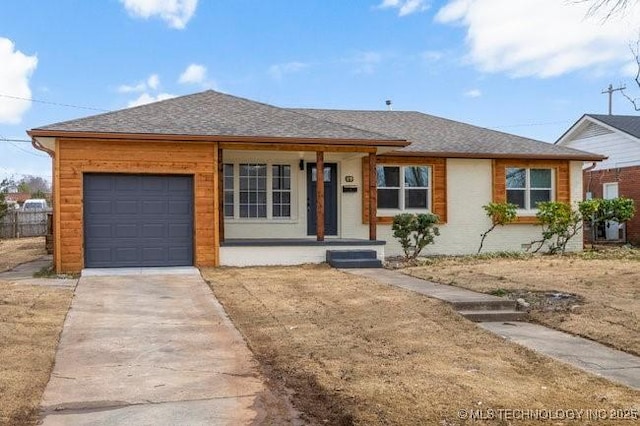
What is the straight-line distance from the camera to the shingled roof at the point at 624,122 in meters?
22.7

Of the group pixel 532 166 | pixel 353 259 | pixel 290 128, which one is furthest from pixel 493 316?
pixel 532 166

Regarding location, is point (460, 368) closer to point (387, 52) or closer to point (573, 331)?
point (573, 331)

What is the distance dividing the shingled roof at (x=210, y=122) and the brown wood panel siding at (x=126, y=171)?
12.8 inches

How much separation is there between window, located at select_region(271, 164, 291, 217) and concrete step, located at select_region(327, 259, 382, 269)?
3249 millimetres

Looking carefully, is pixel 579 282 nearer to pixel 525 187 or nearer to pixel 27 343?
pixel 525 187

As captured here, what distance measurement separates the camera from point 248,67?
2388cm

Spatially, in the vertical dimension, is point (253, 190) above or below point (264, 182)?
below

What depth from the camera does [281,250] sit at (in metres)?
14.2

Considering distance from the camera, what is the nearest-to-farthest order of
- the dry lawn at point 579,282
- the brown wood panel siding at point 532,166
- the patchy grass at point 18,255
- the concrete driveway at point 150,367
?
the concrete driveway at point 150,367
the dry lawn at point 579,282
the patchy grass at point 18,255
the brown wood panel siding at point 532,166

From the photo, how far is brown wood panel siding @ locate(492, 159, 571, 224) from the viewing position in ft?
57.8

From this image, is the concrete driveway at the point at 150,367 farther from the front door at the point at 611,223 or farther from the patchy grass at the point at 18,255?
the front door at the point at 611,223

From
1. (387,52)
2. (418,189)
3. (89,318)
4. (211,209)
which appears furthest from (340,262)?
(387,52)

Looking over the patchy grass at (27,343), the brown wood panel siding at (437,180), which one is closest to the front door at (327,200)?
the brown wood panel siding at (437,180)

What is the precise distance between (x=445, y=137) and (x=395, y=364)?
1400cm
